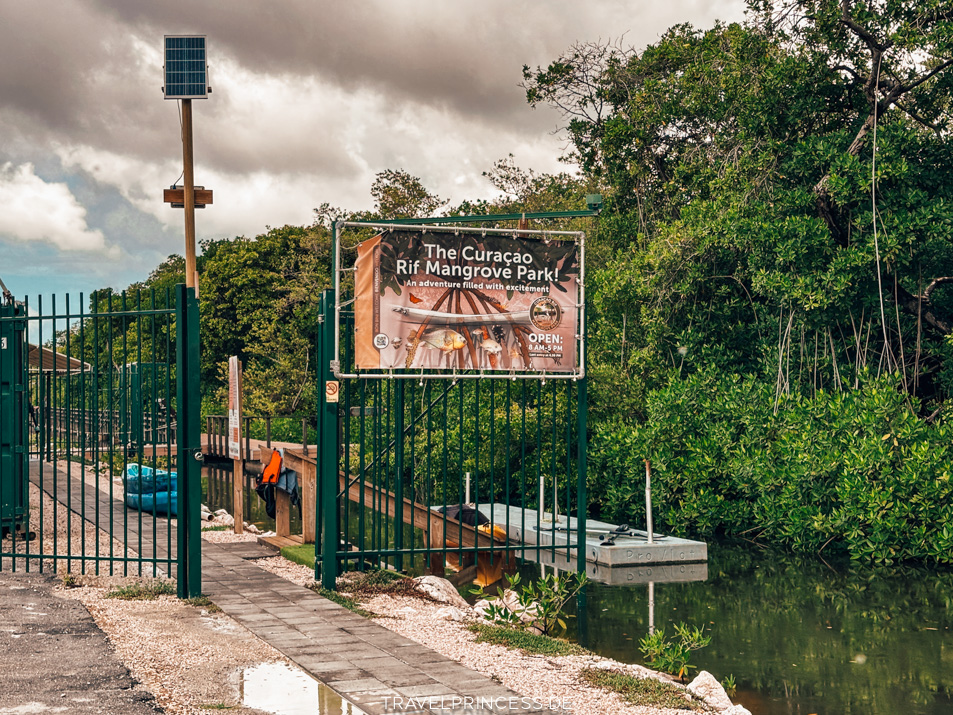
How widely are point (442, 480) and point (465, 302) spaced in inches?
249

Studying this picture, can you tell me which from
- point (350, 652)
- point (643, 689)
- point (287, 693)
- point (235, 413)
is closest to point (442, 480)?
point (235, 413)

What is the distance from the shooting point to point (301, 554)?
10133 mm

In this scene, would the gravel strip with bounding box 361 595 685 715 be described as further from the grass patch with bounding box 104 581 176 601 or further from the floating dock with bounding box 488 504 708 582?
the floating dock with bounding box 488 504 708 582

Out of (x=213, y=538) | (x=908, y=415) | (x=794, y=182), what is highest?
(x=794, y=182)

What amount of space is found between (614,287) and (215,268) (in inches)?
1054

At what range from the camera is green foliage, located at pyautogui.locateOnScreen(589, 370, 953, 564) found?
14.1 metres

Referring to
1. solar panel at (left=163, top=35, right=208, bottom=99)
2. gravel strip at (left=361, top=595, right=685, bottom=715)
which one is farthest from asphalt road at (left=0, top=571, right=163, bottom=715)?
solar panel at (left=163, top=35, right=208, bottom=99)

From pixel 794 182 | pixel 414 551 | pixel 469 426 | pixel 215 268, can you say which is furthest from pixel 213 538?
pixel 215 268

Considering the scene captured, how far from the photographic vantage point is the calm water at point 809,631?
798cm

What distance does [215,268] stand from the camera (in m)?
41.8

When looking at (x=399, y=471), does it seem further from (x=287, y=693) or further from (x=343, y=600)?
(x=287, y=693)

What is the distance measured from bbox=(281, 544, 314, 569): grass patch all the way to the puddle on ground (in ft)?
12.8

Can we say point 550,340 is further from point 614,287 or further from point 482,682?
point 614,287

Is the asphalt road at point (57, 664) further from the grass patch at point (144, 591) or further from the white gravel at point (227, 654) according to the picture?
the grass patch at point (144, 591)
